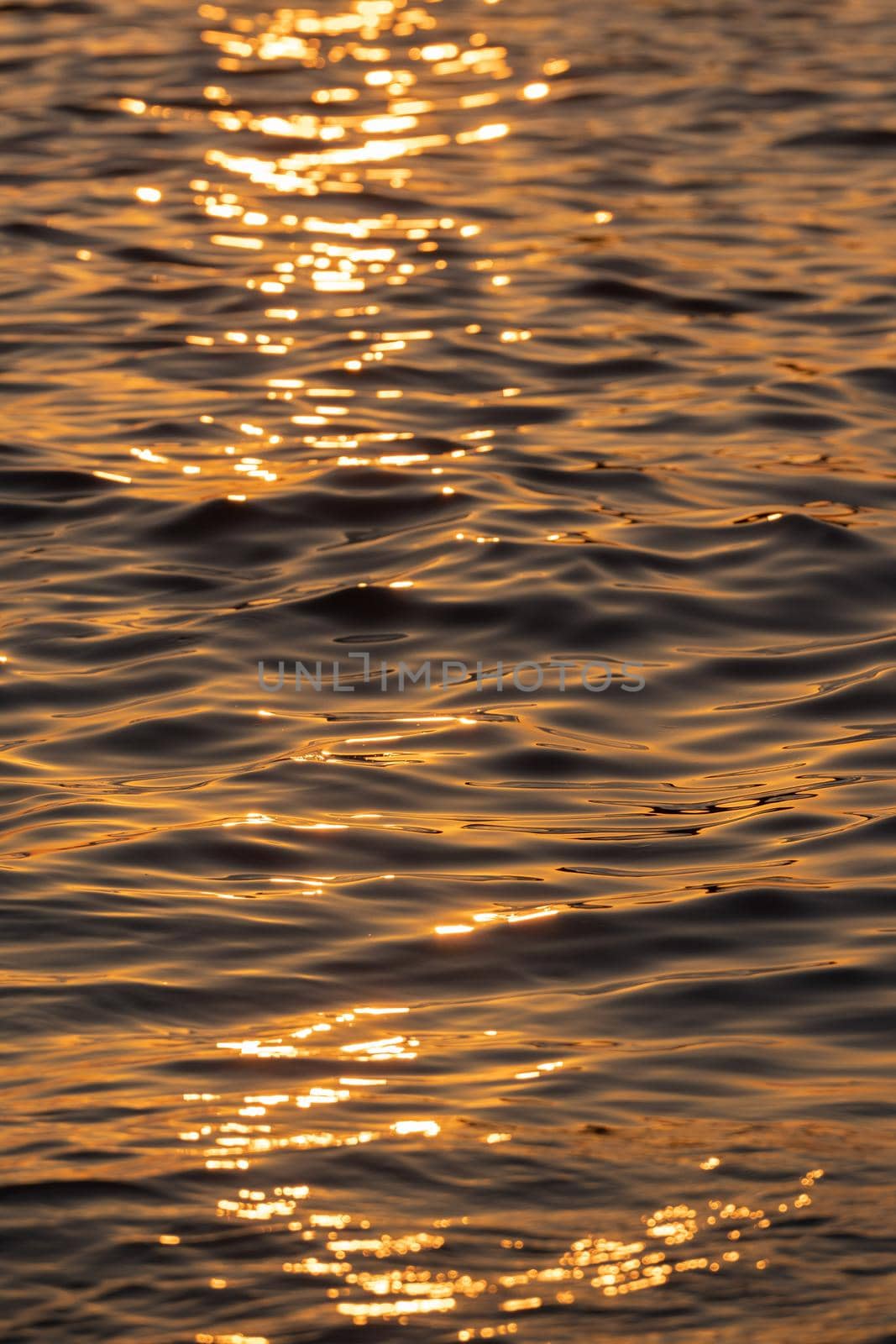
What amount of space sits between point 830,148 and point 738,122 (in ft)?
1.88

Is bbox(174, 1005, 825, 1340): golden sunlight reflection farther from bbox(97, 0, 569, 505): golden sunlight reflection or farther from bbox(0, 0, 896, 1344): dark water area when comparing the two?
bbox(97, 0, 569, 505): golden sunlight reflection

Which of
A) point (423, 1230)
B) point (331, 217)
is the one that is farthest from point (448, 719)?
point (331, 217)

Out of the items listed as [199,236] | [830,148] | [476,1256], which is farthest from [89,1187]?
[830,148]

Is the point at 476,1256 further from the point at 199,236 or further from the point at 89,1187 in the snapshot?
the point at 199,236

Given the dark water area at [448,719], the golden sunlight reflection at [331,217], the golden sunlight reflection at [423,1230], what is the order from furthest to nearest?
the golden sunlight reflection at [331,217]
the dark water area at [448,719]
the golden sunlight reflection at [423,1230]

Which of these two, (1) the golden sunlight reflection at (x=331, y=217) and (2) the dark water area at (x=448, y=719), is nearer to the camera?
(2) the dark water area at (x=448, y=719)

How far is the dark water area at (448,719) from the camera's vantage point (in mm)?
3488

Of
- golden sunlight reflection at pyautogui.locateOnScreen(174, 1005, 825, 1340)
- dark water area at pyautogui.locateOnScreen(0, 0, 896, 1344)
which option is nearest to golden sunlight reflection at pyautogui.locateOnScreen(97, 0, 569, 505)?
dark water area at pyautogui.locateOnScreen(0, 0, 896, 1344)

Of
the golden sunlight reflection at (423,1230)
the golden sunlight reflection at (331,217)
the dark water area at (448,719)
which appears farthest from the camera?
the golden sunlight reflection at (331,217)

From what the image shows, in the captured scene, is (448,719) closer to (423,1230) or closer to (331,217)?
(423,1230)

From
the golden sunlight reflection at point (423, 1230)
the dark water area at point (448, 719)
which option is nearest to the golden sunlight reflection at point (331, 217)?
the dark water area at point (448, 719)

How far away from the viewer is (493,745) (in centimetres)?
539

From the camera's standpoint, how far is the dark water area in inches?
137

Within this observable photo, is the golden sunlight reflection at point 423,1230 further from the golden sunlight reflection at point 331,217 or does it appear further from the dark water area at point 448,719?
the golden sunlight reflection at point 331,217
